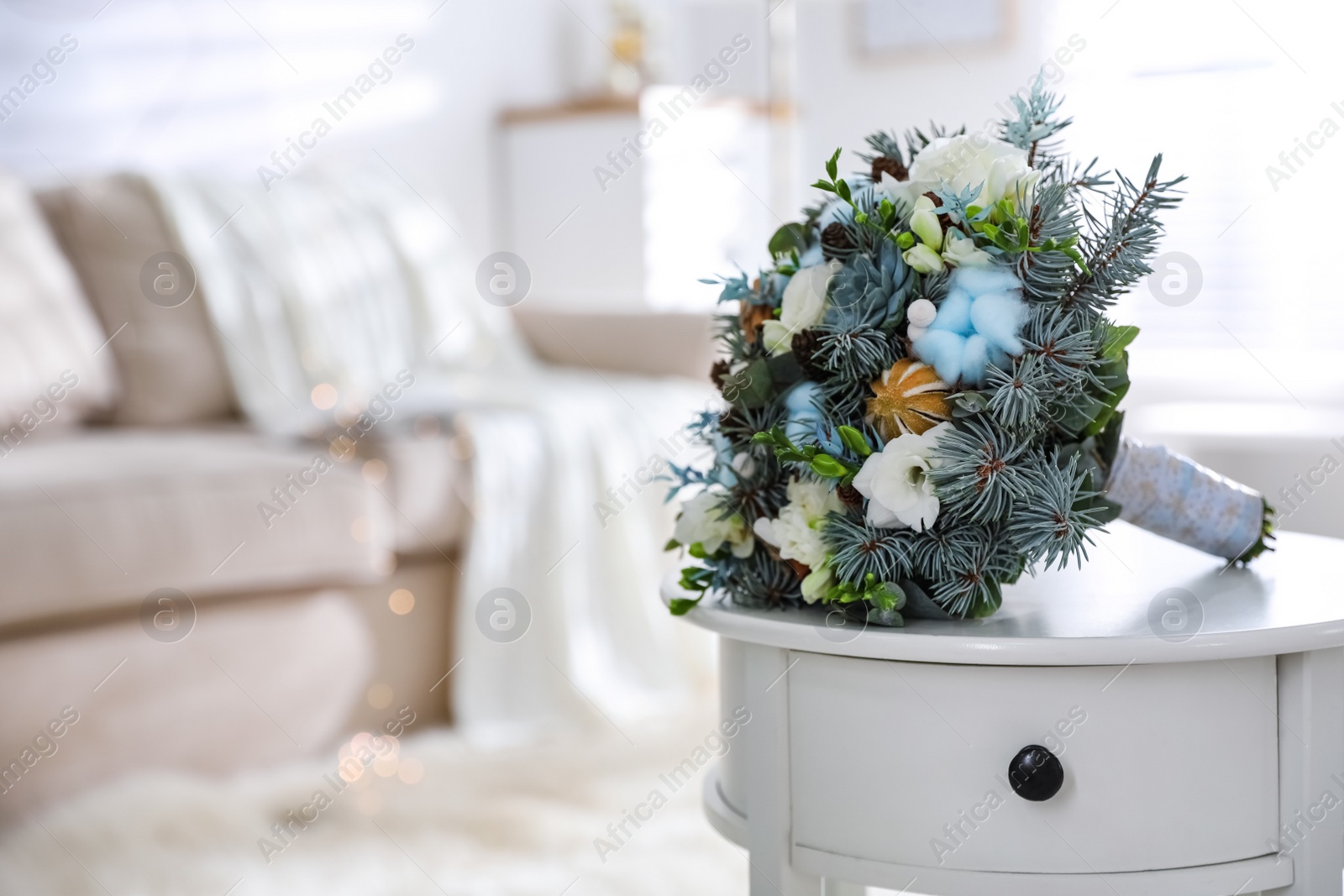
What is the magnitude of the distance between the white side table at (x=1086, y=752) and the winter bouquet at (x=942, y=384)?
0.04 m

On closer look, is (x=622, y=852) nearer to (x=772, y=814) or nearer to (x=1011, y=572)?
(x=772, y=814)

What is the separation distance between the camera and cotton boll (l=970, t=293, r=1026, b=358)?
0.72 meters

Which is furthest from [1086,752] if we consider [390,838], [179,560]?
[179,560]

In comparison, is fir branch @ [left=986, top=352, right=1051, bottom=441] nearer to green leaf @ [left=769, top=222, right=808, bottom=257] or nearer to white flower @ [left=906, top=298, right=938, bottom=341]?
white flower @ [left=906, top=298, right=938, bottom=341]

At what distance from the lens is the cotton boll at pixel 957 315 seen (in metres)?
0.73

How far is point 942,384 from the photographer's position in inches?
29.0

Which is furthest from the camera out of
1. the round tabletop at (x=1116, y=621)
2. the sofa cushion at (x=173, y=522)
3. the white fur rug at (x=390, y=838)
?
the sofa cushion at (x=173, y=522)

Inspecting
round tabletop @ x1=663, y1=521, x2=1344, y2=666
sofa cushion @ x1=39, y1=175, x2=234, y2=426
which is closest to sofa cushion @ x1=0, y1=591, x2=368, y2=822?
sofa cushion @ x1=39, y1=175, x2=234, y2=426

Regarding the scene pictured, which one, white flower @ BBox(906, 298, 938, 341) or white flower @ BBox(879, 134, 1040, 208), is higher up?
white flower @ BBox(879, 134, 1040, 208)

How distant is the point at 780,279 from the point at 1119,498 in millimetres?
269

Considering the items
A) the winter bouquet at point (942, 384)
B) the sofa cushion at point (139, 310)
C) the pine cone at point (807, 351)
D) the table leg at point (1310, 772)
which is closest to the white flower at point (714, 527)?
the winter bouquet at point (942, 384)

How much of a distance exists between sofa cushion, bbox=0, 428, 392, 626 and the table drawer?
1149mm

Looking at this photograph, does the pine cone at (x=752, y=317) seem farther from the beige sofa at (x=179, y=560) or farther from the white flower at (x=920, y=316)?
the beige sofa at (x=179, y=560)

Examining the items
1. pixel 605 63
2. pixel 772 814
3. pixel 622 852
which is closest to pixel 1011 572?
pixel 772 814
